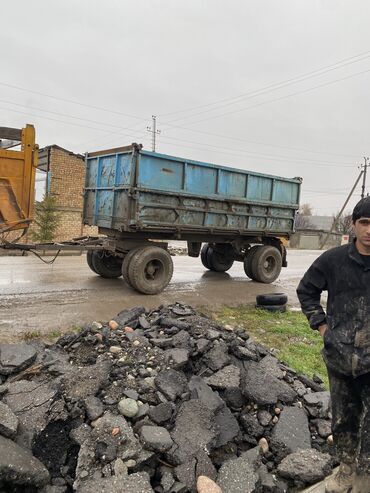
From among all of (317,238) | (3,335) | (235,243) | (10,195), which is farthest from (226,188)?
(317,238)

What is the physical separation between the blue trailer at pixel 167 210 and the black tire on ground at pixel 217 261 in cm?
A: 112

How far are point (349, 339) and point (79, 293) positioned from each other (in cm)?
624

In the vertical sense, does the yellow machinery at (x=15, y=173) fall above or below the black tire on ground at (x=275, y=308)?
above

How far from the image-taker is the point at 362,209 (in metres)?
2.24

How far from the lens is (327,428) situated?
10.6ft

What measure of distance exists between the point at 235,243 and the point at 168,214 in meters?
2.56

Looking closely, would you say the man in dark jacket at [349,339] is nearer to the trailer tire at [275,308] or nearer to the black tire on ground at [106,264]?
the trailer tire at [275,308]

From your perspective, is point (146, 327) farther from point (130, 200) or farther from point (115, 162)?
point (115, 162)

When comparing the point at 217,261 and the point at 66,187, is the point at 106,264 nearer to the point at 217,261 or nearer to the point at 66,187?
the point at 217,261

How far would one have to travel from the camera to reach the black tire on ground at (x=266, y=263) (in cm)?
1033

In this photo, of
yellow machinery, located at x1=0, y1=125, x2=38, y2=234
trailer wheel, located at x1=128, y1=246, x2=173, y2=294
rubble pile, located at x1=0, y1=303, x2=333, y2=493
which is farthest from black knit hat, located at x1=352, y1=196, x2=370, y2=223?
trailer wheel, located at x1=128, y1=246, x2=173, y2=294

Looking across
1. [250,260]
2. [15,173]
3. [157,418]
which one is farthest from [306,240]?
[157,418]

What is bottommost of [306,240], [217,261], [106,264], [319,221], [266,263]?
[106,264]

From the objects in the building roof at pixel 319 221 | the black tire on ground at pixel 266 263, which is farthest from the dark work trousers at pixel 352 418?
the building roof at pixel 319 221
